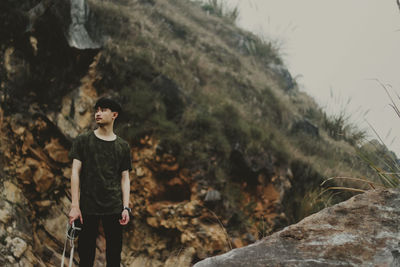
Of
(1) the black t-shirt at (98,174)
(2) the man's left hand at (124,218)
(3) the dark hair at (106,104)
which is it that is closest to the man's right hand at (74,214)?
(1) the black t-shirt at (98,174)

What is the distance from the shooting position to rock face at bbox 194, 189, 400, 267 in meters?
1.36

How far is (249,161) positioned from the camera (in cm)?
500

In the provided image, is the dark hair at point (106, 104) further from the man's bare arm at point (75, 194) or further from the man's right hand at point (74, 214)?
the man's right hand at point (74, 214)

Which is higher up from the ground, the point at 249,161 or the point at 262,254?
the point at 262,254

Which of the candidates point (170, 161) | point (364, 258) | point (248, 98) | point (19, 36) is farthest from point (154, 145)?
point (248, 98)

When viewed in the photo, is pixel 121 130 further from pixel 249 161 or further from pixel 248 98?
pixel 248 98

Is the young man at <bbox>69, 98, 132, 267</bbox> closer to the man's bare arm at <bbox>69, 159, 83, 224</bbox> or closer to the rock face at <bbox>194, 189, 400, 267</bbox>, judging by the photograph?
the man's bare arm at <bbox>69, 159, 83, 224</bbox>

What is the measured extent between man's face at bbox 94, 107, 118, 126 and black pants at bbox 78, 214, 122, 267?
785 millimetres

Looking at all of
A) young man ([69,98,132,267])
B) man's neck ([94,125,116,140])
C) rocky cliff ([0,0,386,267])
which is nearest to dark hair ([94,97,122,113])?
young man ([69,98,132,267])

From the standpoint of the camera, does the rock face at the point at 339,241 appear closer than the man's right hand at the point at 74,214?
Yes

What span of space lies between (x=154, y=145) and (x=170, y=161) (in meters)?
0.36

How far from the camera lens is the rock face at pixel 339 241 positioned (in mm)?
1364

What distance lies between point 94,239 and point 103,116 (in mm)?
1020

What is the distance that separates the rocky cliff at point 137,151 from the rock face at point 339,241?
1654 millimetres
